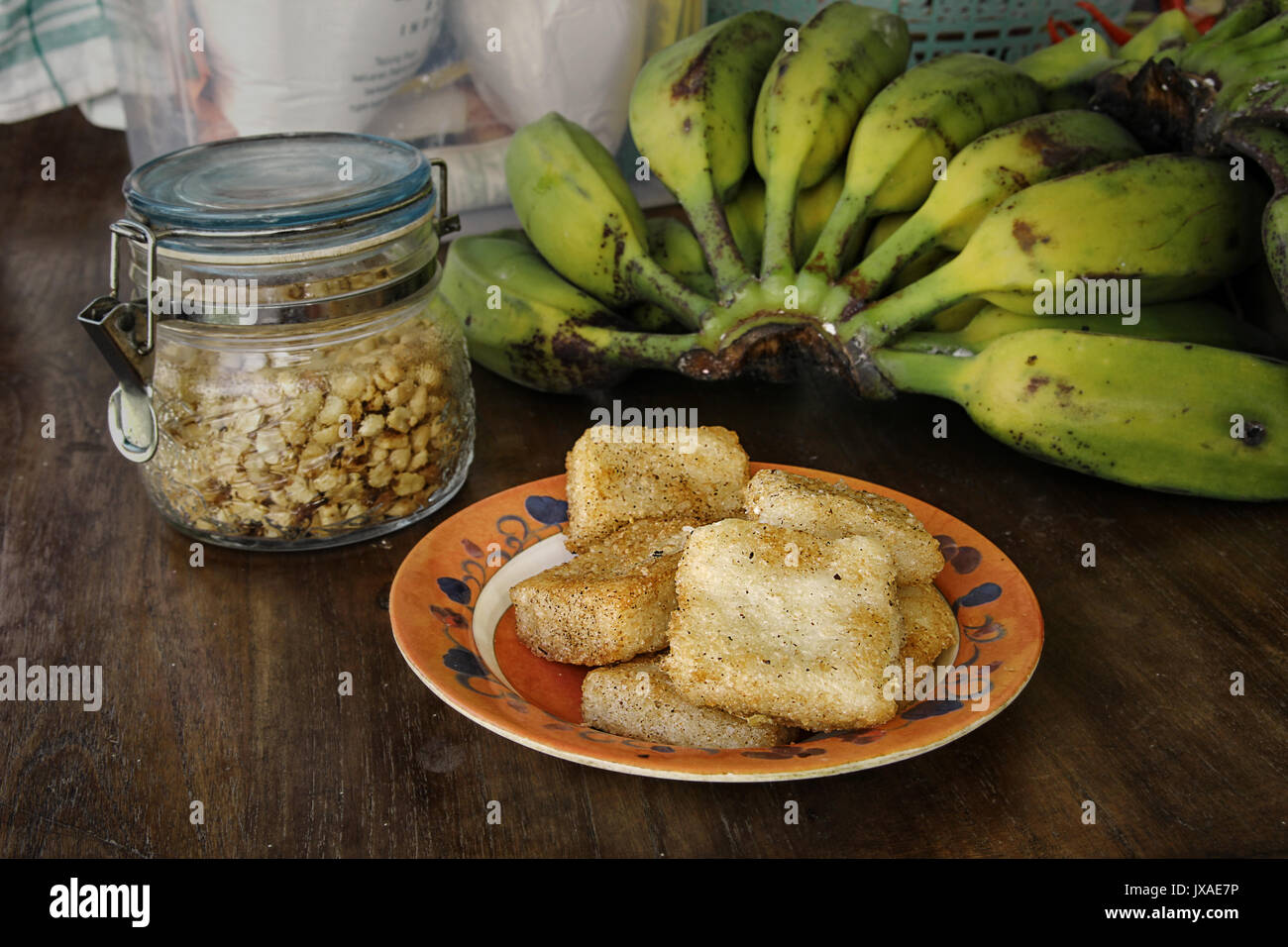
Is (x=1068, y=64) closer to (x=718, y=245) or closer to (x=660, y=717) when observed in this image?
(x=718, y=245)

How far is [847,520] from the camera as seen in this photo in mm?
662

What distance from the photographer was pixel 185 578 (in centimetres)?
76

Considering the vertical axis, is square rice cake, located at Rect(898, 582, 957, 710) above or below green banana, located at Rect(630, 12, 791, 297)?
below

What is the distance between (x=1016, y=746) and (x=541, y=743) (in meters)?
0.27

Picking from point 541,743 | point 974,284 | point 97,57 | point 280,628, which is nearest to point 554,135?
point 974,284

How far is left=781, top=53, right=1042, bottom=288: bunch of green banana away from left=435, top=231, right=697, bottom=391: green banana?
0.15 m

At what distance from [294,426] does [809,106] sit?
18.7 inches

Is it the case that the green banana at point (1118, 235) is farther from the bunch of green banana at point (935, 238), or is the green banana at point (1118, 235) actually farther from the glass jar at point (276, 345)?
the glass jar at point (276, 345)

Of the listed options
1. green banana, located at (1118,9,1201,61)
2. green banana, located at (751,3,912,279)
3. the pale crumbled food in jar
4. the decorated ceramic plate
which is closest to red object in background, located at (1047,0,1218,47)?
green banana, located at (1118,9,1201,61)

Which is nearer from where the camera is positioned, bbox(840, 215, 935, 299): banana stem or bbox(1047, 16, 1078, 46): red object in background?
bbox(840, 215, 935, 299): banana stem

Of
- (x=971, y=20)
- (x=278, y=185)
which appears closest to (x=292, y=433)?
(x=278, y=185)

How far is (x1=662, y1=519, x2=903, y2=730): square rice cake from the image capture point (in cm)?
56

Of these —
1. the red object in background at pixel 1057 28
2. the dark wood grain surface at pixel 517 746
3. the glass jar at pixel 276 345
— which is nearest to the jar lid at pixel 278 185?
the glass jar at pixel 276 345

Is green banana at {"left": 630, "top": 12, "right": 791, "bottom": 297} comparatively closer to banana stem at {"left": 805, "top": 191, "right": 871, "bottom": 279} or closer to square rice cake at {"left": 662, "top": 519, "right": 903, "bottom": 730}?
banana stem at {"left": 805, "top": 191, "right": 871, "bottom": 279}
